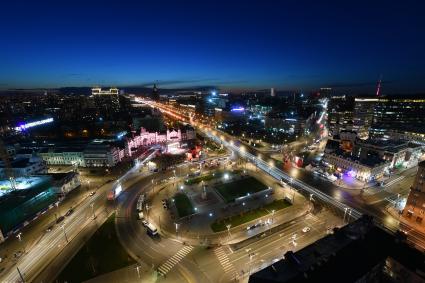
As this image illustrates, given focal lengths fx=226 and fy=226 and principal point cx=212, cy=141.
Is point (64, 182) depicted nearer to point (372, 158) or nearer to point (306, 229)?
point (306, 229)

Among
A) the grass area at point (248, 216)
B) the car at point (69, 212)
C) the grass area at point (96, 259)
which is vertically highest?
the car at point (69, 212)

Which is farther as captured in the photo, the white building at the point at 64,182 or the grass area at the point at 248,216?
the white building at the point at 64,182

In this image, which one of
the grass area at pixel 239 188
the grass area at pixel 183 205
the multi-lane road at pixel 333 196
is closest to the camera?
the multi-lane road at pixel 333 196

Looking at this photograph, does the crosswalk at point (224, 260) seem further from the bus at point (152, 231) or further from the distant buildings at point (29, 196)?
the distant buildings at point (29, 196)

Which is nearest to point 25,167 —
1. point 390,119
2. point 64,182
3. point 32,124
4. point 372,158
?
point 64,182

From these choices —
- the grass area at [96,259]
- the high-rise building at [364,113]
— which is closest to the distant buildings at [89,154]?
the grass area at [96,259]

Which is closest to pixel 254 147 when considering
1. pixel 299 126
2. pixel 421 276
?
pixel 299 126

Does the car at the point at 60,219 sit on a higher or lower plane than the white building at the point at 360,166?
lower
